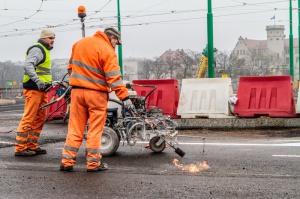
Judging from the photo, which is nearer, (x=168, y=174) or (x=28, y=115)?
(x=168, y=174)

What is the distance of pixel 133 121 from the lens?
297 inches

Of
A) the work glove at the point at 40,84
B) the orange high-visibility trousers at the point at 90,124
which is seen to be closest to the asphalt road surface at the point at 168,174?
the orange high-visibility trousers at the point at 90,124

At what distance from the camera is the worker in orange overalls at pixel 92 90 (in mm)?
6258

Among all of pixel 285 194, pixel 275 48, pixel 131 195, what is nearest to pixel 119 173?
pixel 131 195

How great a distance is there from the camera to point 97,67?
20.7ft

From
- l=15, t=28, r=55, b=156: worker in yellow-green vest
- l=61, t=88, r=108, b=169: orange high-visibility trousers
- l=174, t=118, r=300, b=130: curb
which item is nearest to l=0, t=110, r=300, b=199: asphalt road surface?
l=61, t=88, r=108, b=169: orange high-visibility trousers

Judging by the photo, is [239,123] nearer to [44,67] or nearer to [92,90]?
[44,67]

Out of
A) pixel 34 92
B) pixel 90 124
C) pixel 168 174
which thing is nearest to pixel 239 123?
pixel 34 92

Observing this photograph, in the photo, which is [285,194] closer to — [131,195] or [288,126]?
[131,195]

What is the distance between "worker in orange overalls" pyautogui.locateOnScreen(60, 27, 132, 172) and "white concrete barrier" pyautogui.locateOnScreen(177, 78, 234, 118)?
19.9 feet

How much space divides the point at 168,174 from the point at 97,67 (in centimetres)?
151

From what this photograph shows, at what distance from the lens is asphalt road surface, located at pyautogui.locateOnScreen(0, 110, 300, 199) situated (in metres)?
4.95

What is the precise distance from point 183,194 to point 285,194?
902 mm

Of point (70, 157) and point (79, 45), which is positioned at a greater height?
point (79, 45)
